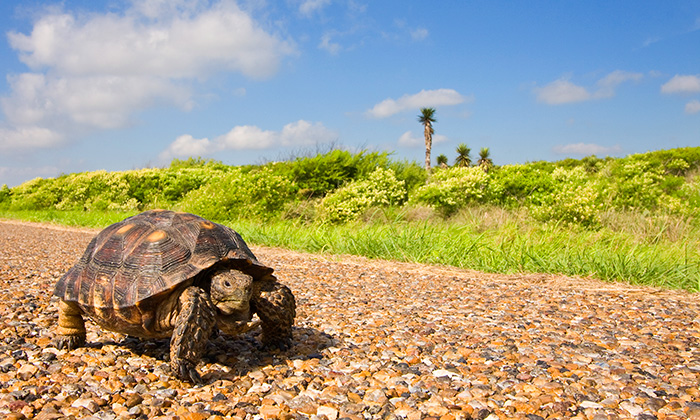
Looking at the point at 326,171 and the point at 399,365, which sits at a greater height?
the point at 326,171

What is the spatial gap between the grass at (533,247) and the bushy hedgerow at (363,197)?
1.43 metres

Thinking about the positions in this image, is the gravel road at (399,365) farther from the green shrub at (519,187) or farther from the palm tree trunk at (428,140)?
the palm tree trunk at (428,140)

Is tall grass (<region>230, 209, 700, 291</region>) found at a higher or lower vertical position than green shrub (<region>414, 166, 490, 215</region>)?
lower

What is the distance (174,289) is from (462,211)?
1221 cm

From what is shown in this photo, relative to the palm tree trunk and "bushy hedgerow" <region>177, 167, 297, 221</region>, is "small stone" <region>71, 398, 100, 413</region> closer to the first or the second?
"bushy hedgerow" <region>177, 167, 297, 221</region>

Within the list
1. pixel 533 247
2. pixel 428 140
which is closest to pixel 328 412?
pixel 533 247

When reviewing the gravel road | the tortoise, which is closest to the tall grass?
the gravel road

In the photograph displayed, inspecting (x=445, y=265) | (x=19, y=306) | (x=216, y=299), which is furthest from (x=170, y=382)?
(x=445, y=265)

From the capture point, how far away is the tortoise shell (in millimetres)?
3119

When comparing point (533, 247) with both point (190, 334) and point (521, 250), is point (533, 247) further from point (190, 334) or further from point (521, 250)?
point (190, 334)

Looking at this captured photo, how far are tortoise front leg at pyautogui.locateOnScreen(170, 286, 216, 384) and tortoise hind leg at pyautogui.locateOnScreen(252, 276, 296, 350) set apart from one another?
1.59 feet

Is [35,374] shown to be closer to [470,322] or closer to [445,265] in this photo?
[470,322]

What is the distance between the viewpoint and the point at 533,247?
8.62 meters

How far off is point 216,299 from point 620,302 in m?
4.51
